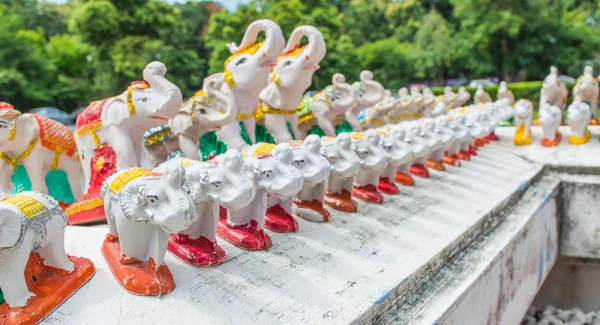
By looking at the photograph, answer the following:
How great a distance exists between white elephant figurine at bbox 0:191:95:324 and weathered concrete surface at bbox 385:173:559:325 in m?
1.21

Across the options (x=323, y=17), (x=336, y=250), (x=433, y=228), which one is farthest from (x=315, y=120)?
(x=323, y=17)

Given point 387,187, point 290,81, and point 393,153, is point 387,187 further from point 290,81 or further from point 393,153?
point 290,81

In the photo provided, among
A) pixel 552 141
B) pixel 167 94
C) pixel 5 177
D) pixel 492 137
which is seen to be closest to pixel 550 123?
pixel 552 141

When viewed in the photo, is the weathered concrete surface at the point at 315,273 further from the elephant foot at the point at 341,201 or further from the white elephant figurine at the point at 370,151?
the white elephant figurine at the point at 370,151

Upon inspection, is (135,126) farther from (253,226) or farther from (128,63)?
(128,63)

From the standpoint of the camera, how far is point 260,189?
7.39 ft

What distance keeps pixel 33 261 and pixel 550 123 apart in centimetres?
515

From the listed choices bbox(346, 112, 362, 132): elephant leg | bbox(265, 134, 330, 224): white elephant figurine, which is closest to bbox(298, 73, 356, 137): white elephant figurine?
bbox(346, 112, 362, 132): elephant leg

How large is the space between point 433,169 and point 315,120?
108 cm

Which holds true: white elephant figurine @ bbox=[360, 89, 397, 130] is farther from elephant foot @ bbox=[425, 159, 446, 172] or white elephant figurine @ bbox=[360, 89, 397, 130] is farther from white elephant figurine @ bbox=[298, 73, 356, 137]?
elephant foot @ bbox=[425, 159, 446, 172]

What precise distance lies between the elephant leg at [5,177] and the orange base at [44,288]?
4.18 feet

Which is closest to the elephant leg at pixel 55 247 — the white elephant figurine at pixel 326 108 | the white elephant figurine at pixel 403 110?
the white elephant figurine at pixel 326 108

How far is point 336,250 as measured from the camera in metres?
2.46

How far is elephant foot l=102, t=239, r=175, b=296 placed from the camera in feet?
6.02
